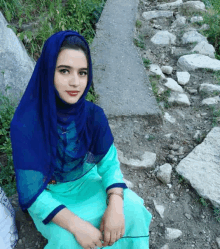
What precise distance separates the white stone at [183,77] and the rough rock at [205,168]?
3.23 ft

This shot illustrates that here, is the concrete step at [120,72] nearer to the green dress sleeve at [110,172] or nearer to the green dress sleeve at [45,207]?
the green dress sleeve at [110,172]

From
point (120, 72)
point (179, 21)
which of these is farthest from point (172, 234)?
point (179, 21)

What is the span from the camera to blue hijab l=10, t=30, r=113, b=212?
1656 mm

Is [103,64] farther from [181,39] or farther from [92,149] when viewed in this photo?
[92,149]

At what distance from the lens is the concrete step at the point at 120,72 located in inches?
124

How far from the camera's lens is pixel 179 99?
11.3ft

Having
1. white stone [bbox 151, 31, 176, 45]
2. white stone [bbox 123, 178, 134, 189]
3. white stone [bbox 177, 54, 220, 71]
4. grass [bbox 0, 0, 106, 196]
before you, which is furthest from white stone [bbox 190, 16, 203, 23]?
white stone [bbox 123, 178, 134, 189]

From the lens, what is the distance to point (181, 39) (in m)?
4.61

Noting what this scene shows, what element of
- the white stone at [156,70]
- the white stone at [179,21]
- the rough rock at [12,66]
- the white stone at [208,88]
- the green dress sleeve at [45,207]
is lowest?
the white stone at [208,88]

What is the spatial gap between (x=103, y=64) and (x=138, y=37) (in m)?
1.11

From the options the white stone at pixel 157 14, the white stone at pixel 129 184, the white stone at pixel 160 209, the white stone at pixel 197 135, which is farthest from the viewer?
the white stone at pixel 157 14

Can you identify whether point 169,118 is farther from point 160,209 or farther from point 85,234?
point 85,234

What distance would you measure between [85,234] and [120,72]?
242 cm

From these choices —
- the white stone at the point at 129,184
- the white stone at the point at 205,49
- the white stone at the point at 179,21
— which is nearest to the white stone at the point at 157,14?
the white stone at the point at 179,21
